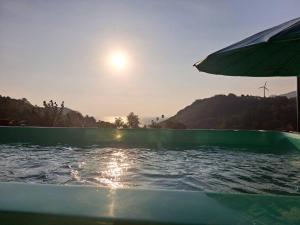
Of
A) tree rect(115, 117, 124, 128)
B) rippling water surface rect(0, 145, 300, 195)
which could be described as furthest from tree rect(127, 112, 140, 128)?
rippling water surface rect(0, 145, 300, 195)

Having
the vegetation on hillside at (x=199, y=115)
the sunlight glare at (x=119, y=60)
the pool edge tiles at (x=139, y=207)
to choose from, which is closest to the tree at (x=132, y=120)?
the vegetation on hillside at (x=199, y=115)

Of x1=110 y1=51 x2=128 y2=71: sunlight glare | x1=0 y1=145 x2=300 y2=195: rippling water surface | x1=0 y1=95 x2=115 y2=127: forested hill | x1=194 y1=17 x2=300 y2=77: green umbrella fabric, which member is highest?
x1=110 y1=51 x2=128 y2=71: sunlight glare

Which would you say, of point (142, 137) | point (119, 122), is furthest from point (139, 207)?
point (119, 122)

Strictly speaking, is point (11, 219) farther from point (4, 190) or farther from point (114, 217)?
point (114, 217)

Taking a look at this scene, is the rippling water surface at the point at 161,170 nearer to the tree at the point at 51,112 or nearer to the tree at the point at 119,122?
the tree at the point at 51,112

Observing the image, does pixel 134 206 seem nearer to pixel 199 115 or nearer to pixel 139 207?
pixel 139 207

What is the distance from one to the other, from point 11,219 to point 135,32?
9.38 meters

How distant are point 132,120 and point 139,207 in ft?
53.7

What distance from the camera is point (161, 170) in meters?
5.82

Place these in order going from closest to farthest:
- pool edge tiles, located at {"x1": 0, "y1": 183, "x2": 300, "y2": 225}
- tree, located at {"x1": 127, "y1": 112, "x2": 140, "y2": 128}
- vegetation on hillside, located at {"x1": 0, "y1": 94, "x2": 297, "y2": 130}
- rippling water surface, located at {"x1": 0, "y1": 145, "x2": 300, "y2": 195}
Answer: pool edge tiles, located at {"x1": 0, "y1": 183, "x2": 300, "y2": 225}
rippling water surface, located at {"x1": 0, "y1": 145, "x2": 300, "y2": 195}
vegetation on hillside, located at {"x1": 0, "y1": 94, "x2": 297, "y2": 130}
tree, located at {"x1": 127, "y1": 112, "x2": 140, "y2": 128}

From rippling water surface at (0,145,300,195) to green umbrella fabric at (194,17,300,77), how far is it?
1.47 metres

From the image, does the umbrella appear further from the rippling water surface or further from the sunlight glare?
the sunlight glare

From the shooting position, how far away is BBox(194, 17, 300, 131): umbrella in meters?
3.25

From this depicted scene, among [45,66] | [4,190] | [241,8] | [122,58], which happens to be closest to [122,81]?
[45,66]
